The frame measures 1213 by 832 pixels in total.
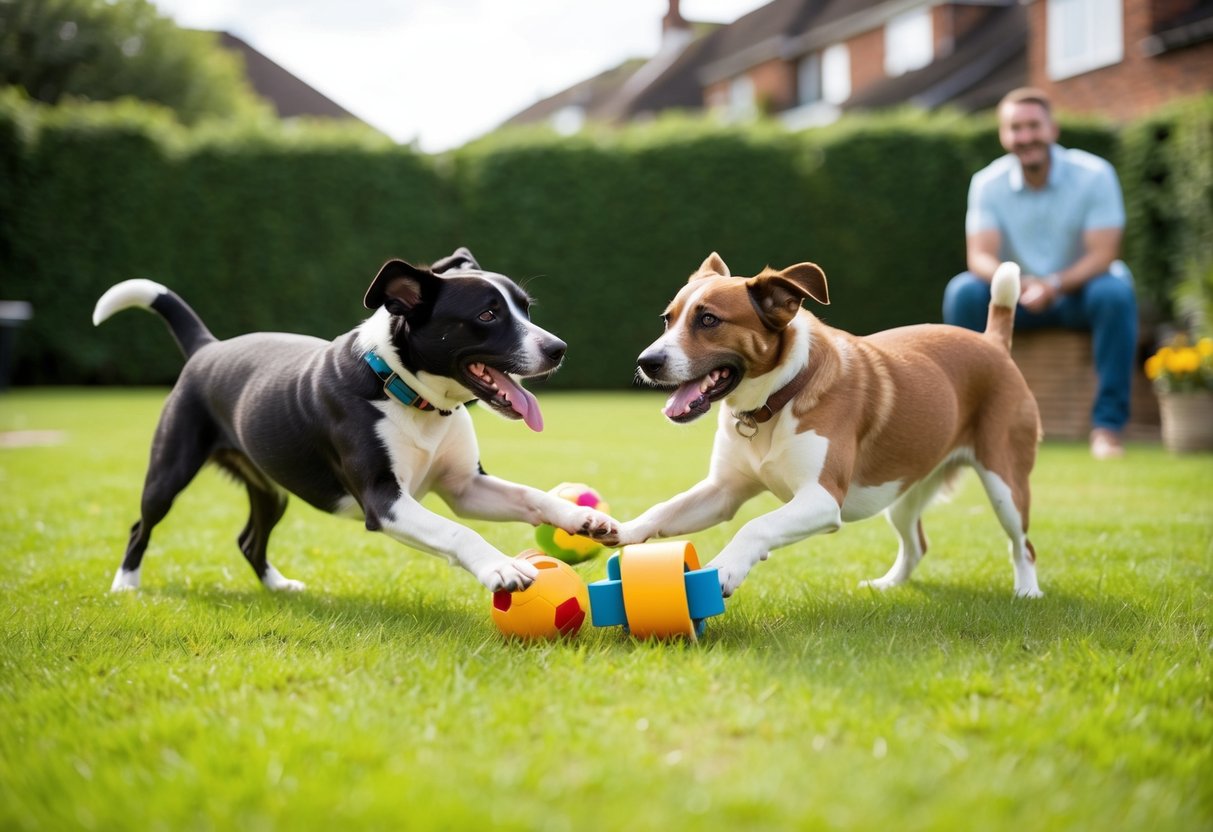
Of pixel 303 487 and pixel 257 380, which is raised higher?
pixel 257 380

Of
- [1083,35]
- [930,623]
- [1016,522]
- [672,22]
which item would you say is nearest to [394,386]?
[930,623]

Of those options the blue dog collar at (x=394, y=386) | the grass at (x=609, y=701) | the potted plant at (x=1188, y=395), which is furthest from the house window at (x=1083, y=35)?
the blue dog collar at (x=394, y=386)

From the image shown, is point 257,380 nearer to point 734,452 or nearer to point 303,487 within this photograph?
point 303,487

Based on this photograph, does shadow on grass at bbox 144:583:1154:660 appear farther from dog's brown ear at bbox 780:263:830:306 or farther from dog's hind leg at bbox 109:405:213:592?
dog's brown ear at bbox 780:263:830:306

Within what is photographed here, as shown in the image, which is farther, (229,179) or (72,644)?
(229,179)

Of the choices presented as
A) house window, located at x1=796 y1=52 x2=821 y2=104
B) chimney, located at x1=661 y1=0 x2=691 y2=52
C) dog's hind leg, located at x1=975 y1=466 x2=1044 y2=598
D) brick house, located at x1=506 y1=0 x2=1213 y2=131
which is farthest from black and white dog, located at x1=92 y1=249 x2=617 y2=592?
chimney, located at x1=661 y1=0 x2=691 y2=52

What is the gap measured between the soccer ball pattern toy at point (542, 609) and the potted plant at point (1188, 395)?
7410 mm

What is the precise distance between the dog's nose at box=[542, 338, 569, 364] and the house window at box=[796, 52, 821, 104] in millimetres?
27148

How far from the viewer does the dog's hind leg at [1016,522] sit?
418 centimetres

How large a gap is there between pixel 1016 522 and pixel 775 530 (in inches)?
49.0

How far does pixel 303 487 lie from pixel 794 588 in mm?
1925

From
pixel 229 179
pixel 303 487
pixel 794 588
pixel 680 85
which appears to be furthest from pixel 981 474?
pixel 680 85

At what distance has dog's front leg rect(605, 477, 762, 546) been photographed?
3977mm

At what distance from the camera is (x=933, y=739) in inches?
94.4
